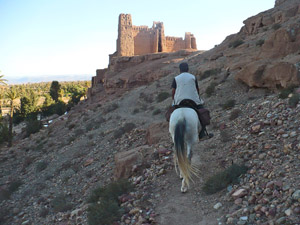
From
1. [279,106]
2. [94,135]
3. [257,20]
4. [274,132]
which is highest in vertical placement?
[257,20]

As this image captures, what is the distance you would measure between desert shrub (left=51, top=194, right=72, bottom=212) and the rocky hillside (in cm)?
3

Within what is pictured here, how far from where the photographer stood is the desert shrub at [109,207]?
5.98m

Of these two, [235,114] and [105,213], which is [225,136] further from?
[105,213]

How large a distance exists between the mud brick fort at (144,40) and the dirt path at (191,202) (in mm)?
29406

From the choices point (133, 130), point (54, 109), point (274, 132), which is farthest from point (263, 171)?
point (54, 109)

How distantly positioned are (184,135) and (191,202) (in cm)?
146

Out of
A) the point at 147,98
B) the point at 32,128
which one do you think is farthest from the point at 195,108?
the point at 32,128

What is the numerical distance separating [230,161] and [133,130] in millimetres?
6809

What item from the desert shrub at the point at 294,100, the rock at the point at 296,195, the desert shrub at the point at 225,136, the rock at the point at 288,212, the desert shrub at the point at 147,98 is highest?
the desert shrub at the point at 294,100

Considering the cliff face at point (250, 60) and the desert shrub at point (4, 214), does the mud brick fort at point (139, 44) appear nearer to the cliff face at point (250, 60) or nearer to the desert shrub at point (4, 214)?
the cliff face at point (250, 60)

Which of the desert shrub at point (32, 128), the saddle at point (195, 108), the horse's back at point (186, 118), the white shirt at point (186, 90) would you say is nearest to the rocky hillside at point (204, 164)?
the saddle at point (195, 108)

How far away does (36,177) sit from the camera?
13.4 m

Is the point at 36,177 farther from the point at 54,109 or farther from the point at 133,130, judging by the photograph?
the point at 54,109

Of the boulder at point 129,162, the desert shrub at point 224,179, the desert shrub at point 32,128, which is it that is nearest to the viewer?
the desert shrub at point 224,179
